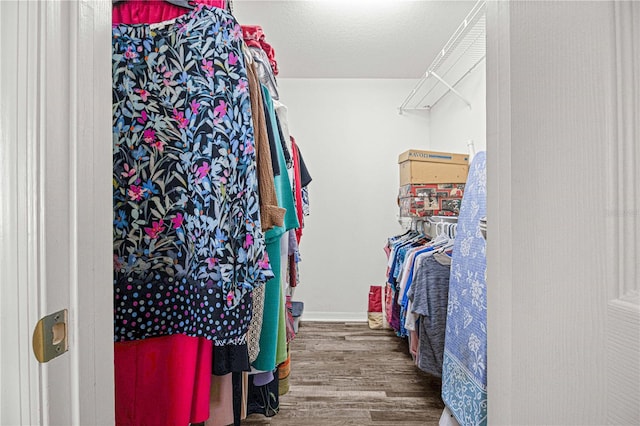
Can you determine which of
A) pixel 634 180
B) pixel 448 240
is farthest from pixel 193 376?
pixel 448 240

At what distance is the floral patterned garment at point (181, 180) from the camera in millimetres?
917

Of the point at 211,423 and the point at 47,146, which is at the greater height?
the point at 47,146

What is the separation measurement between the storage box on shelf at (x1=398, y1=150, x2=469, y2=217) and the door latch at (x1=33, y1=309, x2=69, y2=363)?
2.80 m

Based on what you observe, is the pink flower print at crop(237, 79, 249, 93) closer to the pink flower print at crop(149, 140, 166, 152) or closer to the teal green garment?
the pink flower print at crop(149, 140, 166, 152)

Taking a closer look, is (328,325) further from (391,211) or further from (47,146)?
(47,146)

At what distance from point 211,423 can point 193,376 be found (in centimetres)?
20

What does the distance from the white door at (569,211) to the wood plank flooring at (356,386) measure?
69.1 inches

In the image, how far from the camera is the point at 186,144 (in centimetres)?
95

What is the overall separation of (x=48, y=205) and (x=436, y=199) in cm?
285

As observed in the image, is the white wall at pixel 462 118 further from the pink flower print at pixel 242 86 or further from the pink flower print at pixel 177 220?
the pink flower print at pixel 177 220

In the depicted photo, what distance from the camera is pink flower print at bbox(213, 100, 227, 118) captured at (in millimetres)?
927

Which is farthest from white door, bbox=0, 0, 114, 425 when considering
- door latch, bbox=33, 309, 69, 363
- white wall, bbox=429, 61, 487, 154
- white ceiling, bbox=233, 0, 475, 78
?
white wall, bbox=429, 61, 487, 154

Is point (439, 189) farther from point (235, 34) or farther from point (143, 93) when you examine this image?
point (143, 93)

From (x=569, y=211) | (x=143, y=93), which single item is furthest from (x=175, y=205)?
(x=569, y=211)
